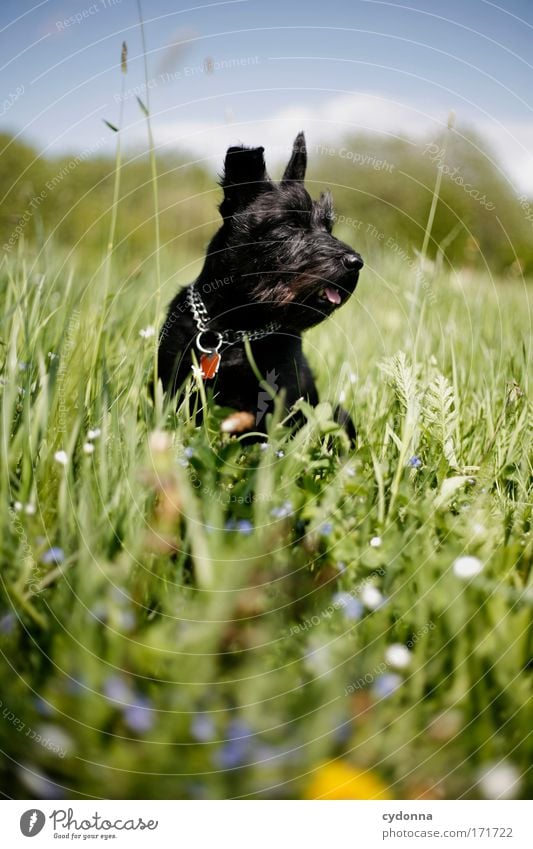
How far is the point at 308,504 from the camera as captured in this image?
7.34ft

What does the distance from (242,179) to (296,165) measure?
0.49 m

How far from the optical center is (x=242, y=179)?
3.86 metres

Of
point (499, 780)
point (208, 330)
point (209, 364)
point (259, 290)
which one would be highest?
point (259, 290)

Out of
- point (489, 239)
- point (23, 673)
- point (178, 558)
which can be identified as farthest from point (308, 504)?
point (489, 239)


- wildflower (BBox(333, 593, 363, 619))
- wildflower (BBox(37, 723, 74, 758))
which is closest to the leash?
wildflower (BBox(333, 593, 363, 619))

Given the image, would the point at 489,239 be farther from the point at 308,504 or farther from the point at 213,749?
the point at 213,749

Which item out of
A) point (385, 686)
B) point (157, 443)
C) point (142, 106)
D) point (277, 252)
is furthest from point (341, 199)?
point (385, 686)

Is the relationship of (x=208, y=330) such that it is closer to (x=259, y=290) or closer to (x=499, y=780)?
(x=259, y=290)

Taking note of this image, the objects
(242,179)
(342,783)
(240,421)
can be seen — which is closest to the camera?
(342,783)

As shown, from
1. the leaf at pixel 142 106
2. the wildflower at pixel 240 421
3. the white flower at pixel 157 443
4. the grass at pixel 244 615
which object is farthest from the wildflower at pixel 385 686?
the leaf at pixel 142 106

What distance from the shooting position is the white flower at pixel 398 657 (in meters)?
1.73

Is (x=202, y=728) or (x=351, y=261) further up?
(x=351, y=261)
